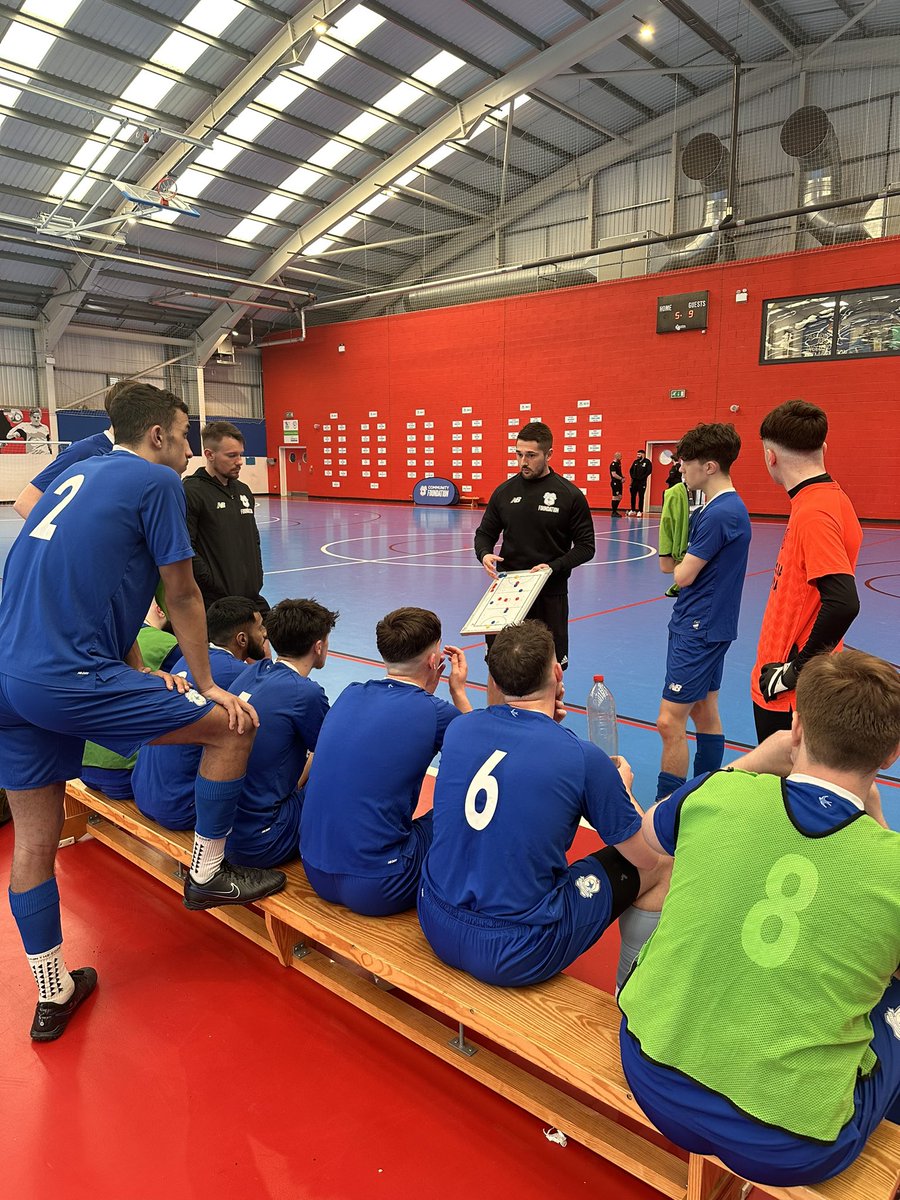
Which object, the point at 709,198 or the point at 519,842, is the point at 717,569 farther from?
the point at 709,198

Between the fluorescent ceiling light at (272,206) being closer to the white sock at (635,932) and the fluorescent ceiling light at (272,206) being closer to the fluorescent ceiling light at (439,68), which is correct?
the fluorescent ceiling light at (439,68)

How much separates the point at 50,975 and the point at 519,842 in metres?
1.66

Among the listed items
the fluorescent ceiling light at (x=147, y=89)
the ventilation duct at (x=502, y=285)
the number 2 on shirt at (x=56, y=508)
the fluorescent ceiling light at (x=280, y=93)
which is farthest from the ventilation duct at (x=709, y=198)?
the number 2 on shirt at (x=56, y=508)

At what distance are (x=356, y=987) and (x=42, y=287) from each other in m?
27.2

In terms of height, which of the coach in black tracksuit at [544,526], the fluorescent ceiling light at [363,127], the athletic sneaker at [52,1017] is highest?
the fluorescent ceiling light at [363,127]

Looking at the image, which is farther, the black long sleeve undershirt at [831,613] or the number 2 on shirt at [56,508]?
the black long sleeve undershirt at [831,613]

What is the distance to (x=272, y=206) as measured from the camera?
2123cm

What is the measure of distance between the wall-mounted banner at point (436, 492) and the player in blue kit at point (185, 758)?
21.7m

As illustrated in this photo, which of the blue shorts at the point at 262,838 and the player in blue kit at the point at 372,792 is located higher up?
the player in blue kit at the point at 372,792

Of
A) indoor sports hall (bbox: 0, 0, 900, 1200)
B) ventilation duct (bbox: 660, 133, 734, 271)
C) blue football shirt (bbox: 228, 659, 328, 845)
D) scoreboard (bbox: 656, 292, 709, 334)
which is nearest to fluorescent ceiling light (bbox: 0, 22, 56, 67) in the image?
indoor sports hall (bbox: 0, 0, 900, 1200)

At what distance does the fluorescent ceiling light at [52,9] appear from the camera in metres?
13.0

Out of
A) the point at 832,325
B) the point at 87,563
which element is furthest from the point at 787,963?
the point at 832,325

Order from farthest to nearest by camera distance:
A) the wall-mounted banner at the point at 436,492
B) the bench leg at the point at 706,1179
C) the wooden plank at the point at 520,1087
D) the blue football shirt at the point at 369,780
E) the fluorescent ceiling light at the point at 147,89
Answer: the wall-mounted banner at the point at 436,492 < the fluorescent ceiling light at the point at 147,89 < the blue football shirt at the point at 369,780 < the wooden plank at the point at 520,1087 < the bench leg at the point at 706,1179

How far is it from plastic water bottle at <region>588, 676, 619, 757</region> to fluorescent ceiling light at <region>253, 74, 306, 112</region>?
1665 cm
